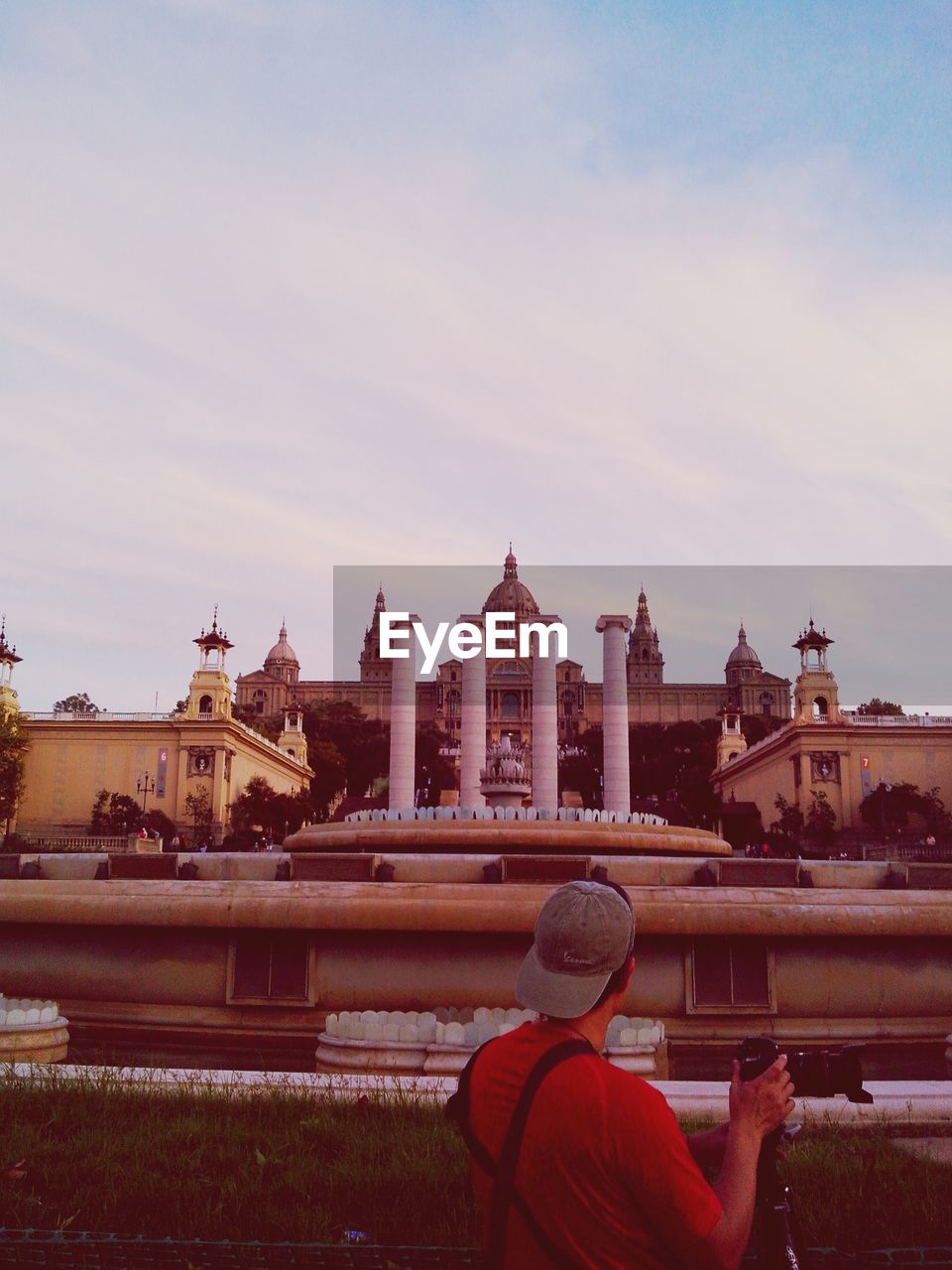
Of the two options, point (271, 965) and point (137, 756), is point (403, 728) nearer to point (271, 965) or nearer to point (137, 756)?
point (271, 965)

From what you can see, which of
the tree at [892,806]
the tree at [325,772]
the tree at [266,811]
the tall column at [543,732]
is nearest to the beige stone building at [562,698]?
the tree at [325,772]

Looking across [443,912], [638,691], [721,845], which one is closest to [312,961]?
[443,912]

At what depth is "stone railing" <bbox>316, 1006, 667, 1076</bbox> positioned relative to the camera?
11.3 meters

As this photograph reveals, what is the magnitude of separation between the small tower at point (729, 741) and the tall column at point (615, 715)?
213 ft

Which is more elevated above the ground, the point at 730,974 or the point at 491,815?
the point at 491,815

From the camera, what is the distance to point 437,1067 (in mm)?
→ 11188

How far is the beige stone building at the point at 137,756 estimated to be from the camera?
98.4 m

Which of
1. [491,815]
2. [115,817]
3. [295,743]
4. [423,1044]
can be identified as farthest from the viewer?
[295,743]

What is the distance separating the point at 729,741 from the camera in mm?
122375

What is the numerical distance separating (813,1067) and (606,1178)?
892 mm

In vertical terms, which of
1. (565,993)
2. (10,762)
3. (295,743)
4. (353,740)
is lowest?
(565,993)

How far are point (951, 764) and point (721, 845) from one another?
247 feet

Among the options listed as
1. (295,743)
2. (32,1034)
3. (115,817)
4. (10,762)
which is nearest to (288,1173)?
(32,1034)

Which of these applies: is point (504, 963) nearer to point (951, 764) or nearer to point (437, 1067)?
point (437, 1067)
